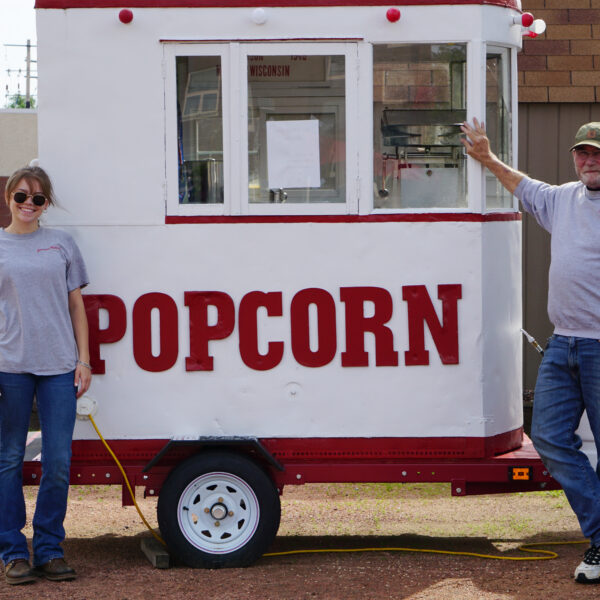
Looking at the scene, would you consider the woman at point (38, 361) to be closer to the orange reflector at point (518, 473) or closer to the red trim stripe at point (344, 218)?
the red trim stripe at point (344, 218)

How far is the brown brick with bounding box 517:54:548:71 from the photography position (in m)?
8.52

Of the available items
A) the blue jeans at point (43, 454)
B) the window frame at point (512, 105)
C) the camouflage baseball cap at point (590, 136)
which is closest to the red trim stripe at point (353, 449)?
the blue jeans at point (43, 454)

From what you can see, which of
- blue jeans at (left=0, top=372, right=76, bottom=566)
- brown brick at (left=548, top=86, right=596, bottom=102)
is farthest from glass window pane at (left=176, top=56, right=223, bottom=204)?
brown brick at (left=548, top=86, right=596, bottom=102)

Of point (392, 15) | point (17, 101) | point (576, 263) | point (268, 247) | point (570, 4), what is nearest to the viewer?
point (576, 263)

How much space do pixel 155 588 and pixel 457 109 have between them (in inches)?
106

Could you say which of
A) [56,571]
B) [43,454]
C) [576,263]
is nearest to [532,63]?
[576,263]

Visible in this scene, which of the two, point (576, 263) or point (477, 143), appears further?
point (477, 143)

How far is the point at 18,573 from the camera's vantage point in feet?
16.8

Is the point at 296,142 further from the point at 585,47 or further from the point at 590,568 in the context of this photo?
the point at 585,47


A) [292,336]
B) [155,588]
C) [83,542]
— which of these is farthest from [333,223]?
[83,542]

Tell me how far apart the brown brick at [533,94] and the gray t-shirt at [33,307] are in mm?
4628

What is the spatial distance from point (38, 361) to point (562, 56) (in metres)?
5.19

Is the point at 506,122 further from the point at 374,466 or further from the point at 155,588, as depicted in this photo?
the point at 155,588

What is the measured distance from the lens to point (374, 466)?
17.6 feet
